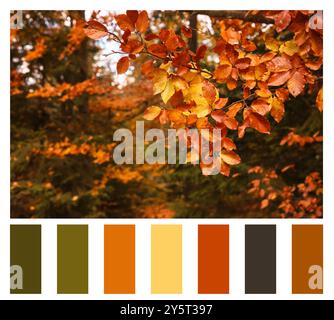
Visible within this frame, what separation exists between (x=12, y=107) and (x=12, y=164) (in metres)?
1.22

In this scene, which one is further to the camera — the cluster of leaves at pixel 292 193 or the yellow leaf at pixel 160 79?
the cluster of leaves at pixel 292 193

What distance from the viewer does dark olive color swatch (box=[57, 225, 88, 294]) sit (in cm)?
285

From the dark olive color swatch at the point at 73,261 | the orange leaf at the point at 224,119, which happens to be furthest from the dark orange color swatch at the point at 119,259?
the orange leaf at the point at 224,119

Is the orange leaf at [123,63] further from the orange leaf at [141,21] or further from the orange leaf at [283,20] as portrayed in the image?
the orange leaf at [283,20]

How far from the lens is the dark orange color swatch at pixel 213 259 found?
2850 mm

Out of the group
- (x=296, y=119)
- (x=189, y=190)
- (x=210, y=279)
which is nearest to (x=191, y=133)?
(x=210, y=279)

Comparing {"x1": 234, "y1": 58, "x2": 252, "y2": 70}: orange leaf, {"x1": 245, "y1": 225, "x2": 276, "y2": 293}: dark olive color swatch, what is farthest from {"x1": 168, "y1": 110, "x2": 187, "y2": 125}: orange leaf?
{"x1": 245, "y1": 225, "x2": 276, "y2": 293}: dark olive color swatch

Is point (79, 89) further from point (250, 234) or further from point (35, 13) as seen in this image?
point (250, 234)

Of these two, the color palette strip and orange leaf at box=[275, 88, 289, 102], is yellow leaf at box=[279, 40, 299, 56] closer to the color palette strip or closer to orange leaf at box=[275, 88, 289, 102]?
orange leaf at box=[275, 88, 289, 102]

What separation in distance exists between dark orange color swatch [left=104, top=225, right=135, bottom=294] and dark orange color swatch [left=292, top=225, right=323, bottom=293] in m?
→ 1.12

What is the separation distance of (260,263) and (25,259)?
162 centimetres

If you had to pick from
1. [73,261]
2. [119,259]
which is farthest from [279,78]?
[73,261]

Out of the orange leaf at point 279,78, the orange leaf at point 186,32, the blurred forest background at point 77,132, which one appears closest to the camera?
the orange leaf at point 279,78

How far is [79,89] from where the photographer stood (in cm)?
667
